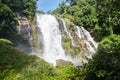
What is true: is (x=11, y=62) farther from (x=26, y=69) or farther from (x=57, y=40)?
(x=57, y=40)

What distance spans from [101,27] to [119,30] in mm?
2564

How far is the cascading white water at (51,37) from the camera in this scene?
3547 centimetres

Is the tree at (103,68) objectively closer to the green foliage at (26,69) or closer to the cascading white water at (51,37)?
the green foliage at (26,69)

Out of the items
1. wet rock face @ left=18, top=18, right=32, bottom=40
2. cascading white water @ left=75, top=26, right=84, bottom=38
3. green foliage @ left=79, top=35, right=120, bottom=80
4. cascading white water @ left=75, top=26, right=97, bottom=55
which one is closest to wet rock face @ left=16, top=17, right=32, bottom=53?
wet rock face @ left=18, top=18, right=32, bottom=40

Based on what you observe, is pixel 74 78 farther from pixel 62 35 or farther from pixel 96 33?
pixel 96 33

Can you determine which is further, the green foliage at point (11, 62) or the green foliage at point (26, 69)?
the green foliage at point (11, 62)

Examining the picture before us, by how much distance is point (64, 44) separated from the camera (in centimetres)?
3722

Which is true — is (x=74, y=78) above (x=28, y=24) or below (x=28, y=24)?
below

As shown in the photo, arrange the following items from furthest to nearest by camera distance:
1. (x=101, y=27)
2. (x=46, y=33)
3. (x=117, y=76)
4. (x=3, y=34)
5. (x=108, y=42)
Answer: (x=101, y=27) < (x=46, y=33) < (x=3, y=34) < (x=108, y=42) < (x=117, y=76)

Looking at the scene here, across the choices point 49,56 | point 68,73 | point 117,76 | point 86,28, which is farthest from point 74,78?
point 86,28

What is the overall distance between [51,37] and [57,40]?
0.92 meters

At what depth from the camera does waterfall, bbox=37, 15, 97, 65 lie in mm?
35781

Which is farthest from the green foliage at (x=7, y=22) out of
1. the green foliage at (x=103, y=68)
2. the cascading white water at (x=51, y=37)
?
the green foliage at (x=103, y=68)

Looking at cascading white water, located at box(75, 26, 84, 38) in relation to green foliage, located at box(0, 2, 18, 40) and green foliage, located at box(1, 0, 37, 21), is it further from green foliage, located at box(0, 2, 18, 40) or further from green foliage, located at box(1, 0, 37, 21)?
green foliage, located at box(0, 2, 18, 40)
